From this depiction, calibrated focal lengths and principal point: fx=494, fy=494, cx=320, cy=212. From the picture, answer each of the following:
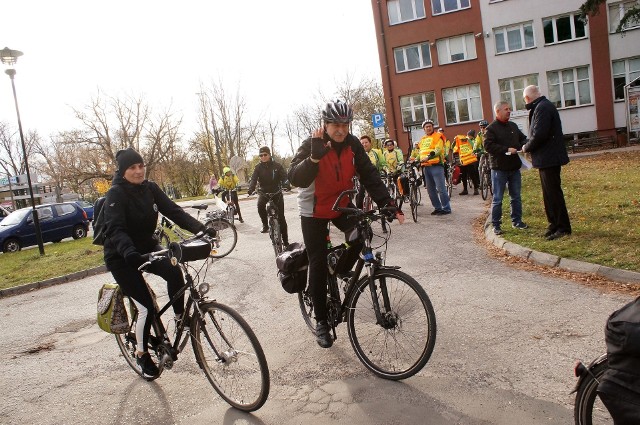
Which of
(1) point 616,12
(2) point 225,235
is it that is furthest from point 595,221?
(1) point 616,12

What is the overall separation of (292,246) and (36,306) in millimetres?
6044

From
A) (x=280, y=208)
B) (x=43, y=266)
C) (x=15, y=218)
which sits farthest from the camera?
(x=15, y=218)

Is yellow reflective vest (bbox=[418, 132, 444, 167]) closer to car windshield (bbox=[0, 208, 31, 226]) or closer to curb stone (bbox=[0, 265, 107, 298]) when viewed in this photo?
curb stone (bbox=[0, 265, 107, 298])

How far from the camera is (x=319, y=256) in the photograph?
3980 mm

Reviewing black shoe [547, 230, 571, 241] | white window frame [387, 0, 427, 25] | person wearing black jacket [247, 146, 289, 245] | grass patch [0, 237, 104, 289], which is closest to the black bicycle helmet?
black shoe [547, 230, 571, 241]

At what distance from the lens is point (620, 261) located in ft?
18.7

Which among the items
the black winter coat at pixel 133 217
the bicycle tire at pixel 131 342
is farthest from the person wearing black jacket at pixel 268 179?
the black winter coat at pixel 133 217

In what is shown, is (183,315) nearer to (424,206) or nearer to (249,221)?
(424,206)

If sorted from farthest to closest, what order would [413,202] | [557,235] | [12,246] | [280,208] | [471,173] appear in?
[12,246] → [471,173] → [413,202] → [280,208] → [557,235]

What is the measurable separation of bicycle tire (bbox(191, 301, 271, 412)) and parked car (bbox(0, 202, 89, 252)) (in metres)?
17.9

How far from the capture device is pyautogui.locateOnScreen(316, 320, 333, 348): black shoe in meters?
4.03

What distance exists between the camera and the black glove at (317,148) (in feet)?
11.6

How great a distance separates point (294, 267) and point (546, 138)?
15.7 ft

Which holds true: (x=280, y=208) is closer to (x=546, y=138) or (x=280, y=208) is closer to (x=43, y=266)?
(x=546, y=138)
